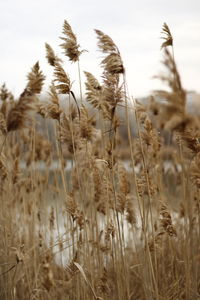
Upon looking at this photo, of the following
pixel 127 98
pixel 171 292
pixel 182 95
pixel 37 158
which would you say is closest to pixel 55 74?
pixel 127 98

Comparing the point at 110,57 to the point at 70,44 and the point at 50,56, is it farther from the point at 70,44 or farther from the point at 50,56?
the point at 50,56

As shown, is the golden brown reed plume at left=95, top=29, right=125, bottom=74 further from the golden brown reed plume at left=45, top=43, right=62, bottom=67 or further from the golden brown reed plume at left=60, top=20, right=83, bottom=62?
the golden brown reed plume at left=45, top=43, right=62, bottom=67

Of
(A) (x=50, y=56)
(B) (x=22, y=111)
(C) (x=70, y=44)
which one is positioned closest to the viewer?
(B) (x=22, y=111)

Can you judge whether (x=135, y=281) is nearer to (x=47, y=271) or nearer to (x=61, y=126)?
(x=61, y=126)

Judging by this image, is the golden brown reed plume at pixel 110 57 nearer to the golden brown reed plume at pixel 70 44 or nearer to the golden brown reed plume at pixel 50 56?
the golden brown reed plume at pixel 70 44

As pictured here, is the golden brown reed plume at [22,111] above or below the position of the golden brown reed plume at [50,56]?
below

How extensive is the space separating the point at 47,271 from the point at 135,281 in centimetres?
178

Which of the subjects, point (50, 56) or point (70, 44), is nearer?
point (70, 44)

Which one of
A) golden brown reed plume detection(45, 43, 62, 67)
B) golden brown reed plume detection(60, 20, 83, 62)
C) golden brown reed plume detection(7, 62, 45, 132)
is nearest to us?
golden brown reed plume detection(7, 62, 45, 132)

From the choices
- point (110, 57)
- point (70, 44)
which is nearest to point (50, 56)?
point (70, 44)

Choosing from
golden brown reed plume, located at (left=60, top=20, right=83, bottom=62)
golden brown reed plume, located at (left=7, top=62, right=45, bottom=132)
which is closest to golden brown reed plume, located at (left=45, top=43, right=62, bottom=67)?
golden brown reed plume, located at (left=60, top=20, right=83, bottom=62)

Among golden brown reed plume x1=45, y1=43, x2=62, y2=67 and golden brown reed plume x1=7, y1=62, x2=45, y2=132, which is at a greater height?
golden brown reed plume x1=45, y1=43, x2=62, y2=67

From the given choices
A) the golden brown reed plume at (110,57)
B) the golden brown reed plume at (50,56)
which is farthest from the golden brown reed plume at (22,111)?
the golden brown reed plume at (50,56)

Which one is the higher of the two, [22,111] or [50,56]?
[50,56]
